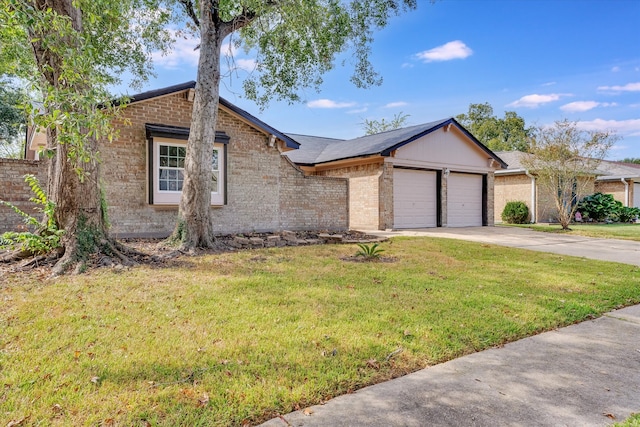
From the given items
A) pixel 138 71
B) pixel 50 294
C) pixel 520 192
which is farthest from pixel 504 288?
pixel 520 192

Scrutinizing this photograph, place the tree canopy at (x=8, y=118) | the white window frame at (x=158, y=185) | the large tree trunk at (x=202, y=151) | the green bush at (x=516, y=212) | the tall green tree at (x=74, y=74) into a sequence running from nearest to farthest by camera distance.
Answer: the tall green tree at (x=74, y=74)
the large tree trunk at (x=202, y=151)
the white window frame at (x=158, y=185)
the tree canopy at (x=8, y=118)
the green bush at (x=516, y=212)

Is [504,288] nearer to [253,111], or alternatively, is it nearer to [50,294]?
[50,294]

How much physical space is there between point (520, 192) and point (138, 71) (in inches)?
785

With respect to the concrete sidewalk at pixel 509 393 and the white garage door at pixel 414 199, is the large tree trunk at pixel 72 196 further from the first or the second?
the white garage door at pixel 414 199

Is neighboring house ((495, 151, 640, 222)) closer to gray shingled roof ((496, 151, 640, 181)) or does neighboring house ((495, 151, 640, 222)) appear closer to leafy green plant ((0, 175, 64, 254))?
gray shingled roof ((496, 151, 640, 181))

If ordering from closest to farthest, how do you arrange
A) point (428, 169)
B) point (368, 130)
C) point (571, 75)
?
point (428, 169), point (571, 75), point (368, 130)

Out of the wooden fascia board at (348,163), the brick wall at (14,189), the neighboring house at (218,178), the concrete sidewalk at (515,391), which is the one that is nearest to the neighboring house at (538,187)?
the wooden fascia board at (348,163)

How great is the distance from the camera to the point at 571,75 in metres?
18.0

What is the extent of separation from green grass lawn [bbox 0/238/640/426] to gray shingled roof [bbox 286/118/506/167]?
8.94 meters

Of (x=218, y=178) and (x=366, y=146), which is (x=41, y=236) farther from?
(x=366, y=146)

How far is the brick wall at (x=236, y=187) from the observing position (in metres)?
10.2

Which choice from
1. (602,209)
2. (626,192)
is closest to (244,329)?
(602,209)

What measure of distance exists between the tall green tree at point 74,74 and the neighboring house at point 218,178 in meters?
2.59

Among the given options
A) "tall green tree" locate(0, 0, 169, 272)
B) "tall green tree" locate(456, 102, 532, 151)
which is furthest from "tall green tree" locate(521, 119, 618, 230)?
"tall green tree" locate(456, 102, 532, 151)
